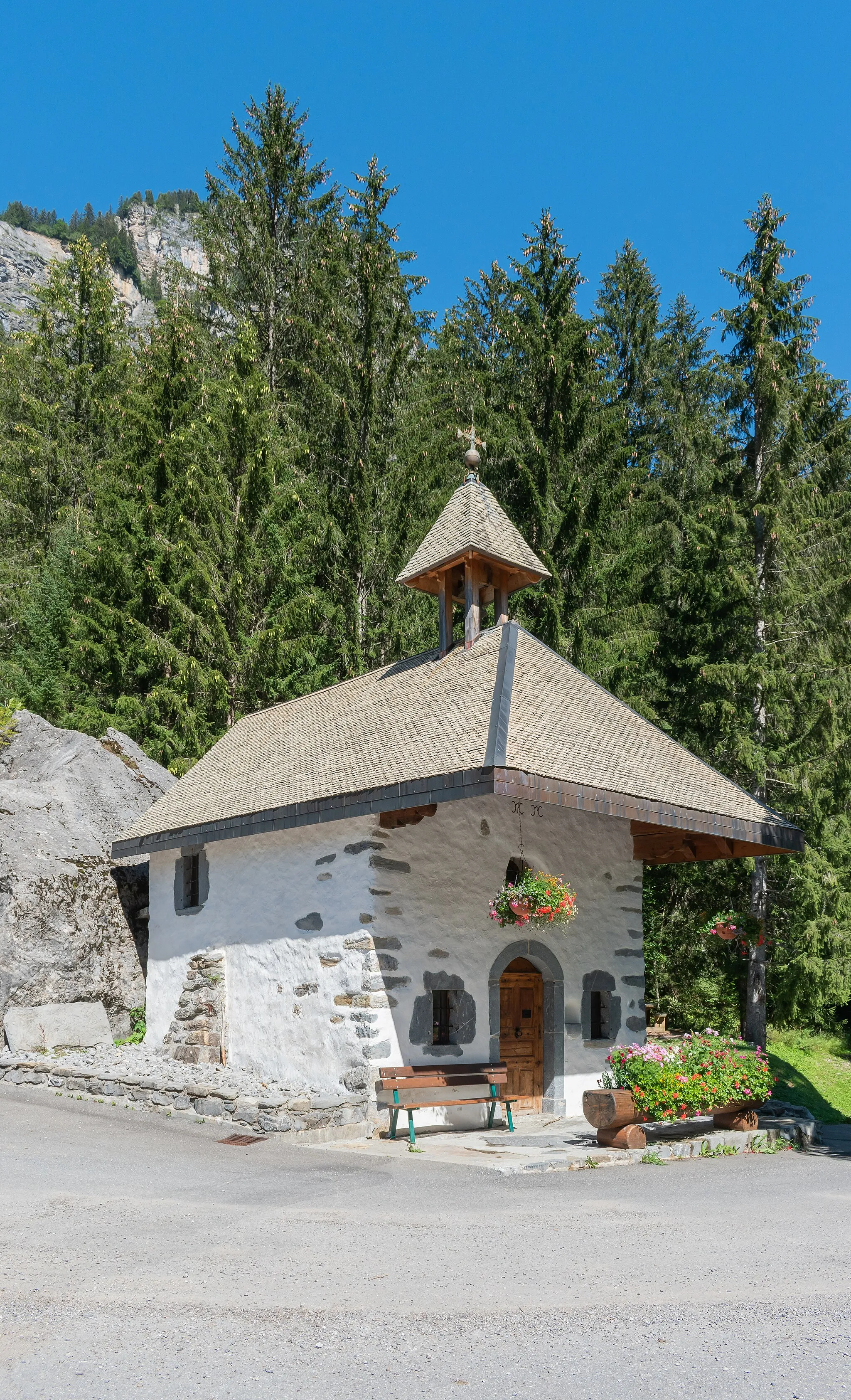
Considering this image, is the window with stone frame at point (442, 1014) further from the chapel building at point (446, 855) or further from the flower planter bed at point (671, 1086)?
the flower planter bed at point (671, 1086)

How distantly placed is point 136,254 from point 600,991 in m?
126

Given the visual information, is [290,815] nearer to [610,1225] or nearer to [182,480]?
[610,1225]

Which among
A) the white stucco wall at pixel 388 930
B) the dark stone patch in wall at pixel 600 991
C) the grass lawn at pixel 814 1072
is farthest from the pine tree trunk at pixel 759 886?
the dark stone patch in wall at pixel 600 991

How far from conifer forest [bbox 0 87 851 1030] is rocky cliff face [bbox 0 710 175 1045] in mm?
3135

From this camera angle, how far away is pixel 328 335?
2258cm

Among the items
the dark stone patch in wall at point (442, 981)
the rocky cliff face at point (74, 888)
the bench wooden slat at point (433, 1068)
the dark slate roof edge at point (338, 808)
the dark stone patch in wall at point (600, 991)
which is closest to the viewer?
the dark slate roof edge at point (338, 808)

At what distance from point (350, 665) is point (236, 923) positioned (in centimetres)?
924

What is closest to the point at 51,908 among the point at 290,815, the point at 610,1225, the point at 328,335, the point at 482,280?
the point at 290,815

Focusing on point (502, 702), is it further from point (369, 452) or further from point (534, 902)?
point (369, 452)

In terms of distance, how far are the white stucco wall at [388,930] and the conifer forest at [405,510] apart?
4.20 meters

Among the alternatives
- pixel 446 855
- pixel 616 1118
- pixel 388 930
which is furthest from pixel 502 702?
pixel 616 1118

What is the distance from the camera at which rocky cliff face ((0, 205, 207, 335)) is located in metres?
93.0

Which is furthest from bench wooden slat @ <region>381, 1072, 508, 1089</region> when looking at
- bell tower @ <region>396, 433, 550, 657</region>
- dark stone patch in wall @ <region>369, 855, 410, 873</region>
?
bell tower @ <region>396, 433, 550, 657</region>

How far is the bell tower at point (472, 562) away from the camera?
1369cm
